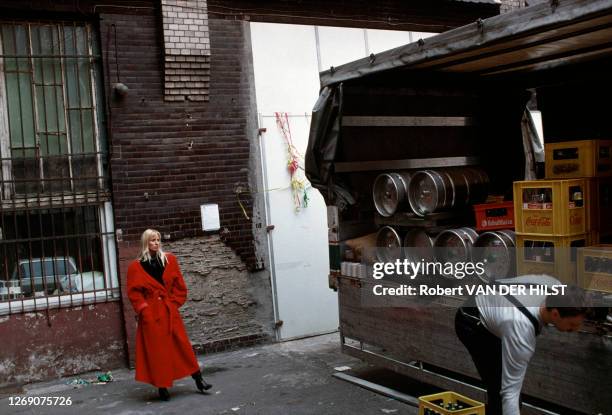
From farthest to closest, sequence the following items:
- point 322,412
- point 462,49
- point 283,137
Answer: point 283,137, point 322,412, point 462,49

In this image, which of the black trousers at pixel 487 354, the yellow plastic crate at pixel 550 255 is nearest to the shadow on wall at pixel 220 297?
the yellow plastic crate at pixel 550 255


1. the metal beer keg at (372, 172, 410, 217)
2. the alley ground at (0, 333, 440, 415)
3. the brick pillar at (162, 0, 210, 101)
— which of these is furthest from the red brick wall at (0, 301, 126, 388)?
the metal beer keg at (372, 172, 410, 217)

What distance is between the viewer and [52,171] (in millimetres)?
7715

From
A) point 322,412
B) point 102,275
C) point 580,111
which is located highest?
point 580,111

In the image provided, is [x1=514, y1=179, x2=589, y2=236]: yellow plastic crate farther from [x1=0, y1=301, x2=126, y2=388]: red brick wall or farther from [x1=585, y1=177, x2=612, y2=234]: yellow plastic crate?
[x1=0, y1=301, x2=126, y2=388]: red brick wall

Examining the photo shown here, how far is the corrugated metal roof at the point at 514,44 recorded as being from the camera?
14.9 ft

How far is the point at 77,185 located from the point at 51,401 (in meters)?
2.55

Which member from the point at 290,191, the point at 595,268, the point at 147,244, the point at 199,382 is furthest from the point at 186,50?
the point at 595,268

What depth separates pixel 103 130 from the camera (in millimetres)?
7957

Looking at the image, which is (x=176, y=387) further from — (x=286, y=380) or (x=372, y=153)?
(x=372, y=153)

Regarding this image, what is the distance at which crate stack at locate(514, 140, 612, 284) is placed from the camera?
5113mm

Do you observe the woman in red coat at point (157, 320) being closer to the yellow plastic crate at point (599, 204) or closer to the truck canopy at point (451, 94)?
the truck canopy at point (451, 94)

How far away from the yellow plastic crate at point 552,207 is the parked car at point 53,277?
5136 mm

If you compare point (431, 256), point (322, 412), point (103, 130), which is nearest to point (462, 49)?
point (431, 256)
